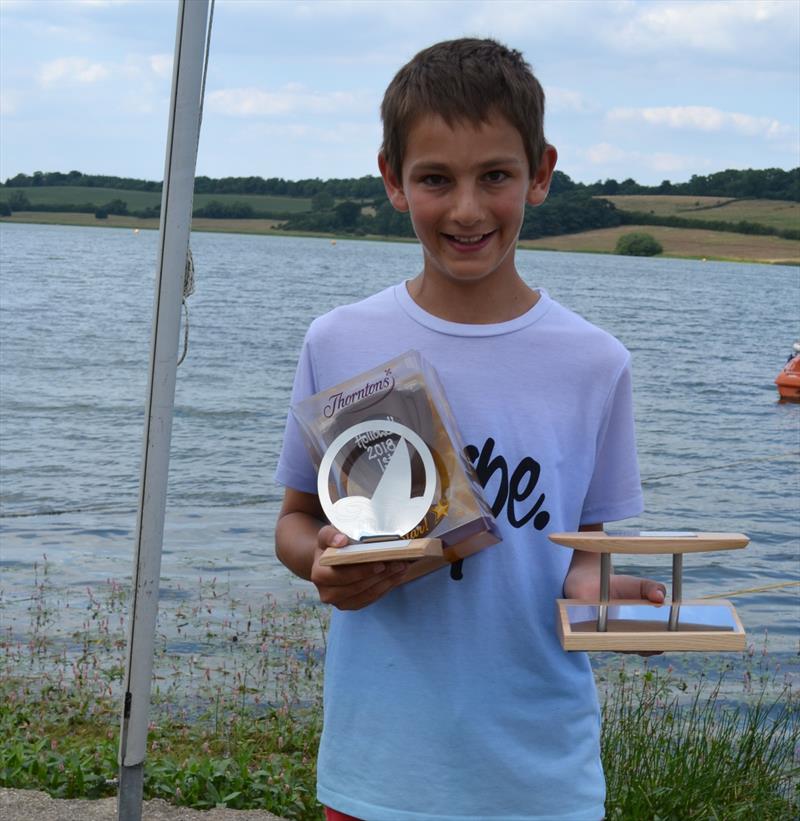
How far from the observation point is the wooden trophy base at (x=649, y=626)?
204 centimetres

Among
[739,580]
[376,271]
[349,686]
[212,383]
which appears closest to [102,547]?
[739,580]

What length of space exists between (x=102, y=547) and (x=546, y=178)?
34.6ft

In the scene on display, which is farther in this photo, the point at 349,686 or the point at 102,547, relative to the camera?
the point at 102,547

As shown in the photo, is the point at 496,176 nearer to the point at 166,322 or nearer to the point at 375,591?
the point at 375,591


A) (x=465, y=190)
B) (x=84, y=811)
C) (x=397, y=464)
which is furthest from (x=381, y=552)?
(x=84, y=811)

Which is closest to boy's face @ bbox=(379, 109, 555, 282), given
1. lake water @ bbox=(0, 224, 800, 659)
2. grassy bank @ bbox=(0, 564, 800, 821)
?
grassy bank @ bbox=(0, 564, 800, 821)

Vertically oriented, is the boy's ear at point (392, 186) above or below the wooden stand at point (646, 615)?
above

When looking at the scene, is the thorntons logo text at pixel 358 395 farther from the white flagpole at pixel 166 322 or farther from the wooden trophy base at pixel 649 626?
the white flagpole at pixel 166 322

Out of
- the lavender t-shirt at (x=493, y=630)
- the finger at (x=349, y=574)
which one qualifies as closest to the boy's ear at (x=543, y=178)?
the lavender t-shirt at (x=493, y=630)

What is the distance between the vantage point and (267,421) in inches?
946

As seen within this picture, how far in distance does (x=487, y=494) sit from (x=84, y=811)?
3142 millimetres

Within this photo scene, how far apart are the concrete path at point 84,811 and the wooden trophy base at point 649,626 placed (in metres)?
2.98

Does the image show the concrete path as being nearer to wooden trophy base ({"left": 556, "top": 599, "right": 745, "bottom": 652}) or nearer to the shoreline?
wooden trophy base ({"left": 556, "top": 599, "right": 745, "bottom": 652})

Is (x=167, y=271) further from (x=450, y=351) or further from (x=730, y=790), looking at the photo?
(x=730, y=790)
